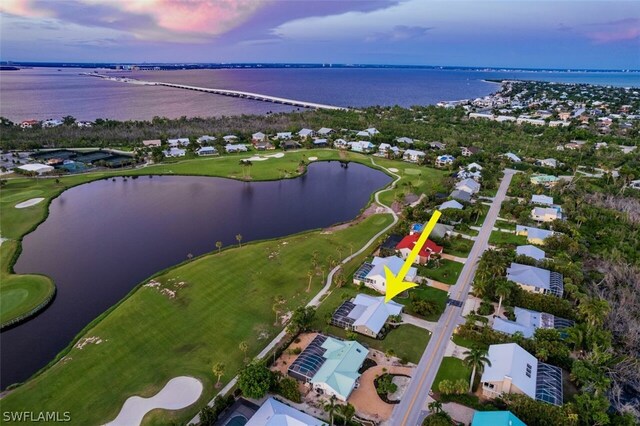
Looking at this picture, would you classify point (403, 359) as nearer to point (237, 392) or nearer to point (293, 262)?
point (237, 392)

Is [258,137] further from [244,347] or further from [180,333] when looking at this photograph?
[244,347]

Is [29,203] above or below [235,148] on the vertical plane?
below

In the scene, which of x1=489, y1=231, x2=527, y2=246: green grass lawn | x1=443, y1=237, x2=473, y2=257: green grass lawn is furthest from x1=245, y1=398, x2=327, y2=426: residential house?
x1=489, y1=231, x2=527, y2=246: green grass lawn

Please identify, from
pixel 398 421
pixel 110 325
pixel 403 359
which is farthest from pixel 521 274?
pixel 110 325

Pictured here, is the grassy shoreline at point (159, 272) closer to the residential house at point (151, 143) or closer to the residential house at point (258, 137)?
the residential house at point (258, 137)

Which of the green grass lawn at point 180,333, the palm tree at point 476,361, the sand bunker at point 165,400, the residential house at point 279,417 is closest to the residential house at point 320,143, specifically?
the green grass lawn at point 180,333

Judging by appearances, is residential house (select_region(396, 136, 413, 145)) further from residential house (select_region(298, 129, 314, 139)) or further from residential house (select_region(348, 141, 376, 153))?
residential house (select_region(298, 129, 314, 139))

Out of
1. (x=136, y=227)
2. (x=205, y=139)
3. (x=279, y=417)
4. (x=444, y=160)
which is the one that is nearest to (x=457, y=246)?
(x=279, y=417)
